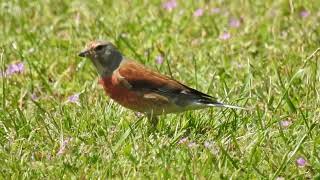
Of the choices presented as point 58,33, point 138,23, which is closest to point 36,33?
point 58,33

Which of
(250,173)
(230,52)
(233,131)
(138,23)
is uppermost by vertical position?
(138,23)

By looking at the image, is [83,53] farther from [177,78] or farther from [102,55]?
[177,78]

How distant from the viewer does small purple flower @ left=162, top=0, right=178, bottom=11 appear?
8945 mm

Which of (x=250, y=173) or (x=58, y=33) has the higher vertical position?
(x=58, y=33)

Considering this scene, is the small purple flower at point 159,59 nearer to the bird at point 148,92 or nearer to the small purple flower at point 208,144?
the bird at point 148,92

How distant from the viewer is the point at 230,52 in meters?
7.98

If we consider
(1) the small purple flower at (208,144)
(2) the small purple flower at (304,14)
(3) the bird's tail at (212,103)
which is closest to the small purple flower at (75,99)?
(3) the bird's tail at (212,103)

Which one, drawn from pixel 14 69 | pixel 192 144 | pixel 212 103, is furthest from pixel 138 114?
pixel 14 69

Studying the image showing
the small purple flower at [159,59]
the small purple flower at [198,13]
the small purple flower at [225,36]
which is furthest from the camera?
the small purple flower at [198,13]

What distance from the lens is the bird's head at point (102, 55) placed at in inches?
258

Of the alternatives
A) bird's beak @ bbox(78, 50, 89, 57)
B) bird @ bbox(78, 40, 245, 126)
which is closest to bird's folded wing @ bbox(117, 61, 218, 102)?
bird @ bbox(78, 40, 245, 126)

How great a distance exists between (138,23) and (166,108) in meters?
2.44

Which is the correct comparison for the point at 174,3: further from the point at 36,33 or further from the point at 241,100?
the point at 241,100

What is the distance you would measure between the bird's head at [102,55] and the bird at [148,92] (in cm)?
5
